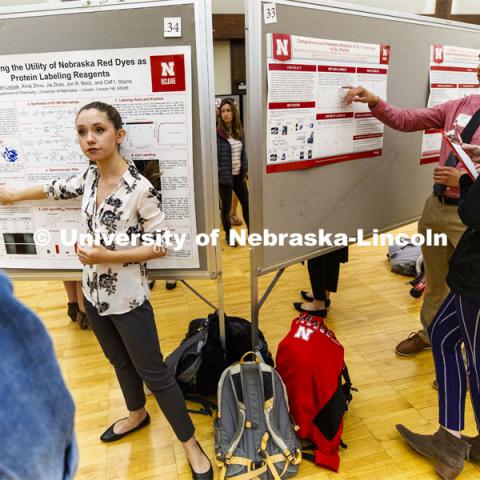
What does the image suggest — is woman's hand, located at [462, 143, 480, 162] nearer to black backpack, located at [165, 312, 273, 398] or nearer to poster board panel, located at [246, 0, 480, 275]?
poster board panel, located at [246, 0, 480, 275]

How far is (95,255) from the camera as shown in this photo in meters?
1.33

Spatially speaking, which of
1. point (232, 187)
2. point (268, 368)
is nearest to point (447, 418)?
point (268, 368)

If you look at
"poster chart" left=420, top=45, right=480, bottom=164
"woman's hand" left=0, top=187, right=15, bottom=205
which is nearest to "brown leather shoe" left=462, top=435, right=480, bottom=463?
"poster chart" left=420, top=45, right=480, bottom=164

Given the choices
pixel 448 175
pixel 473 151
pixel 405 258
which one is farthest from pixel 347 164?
pixel 405 258

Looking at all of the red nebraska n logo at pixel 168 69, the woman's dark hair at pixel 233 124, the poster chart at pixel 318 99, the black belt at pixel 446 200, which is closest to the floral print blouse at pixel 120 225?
the red nebraska n logo at pixel 168 69

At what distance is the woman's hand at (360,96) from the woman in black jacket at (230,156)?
7.84ft

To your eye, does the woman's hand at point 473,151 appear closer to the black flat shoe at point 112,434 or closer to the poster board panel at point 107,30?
the poster board panel at point 107,30

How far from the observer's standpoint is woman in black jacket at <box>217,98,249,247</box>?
4.20 m

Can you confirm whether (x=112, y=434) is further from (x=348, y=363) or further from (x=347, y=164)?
(x=347, y=164)

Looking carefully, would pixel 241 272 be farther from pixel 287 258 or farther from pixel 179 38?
pixel 179 38

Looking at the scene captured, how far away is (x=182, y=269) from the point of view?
1712 mm

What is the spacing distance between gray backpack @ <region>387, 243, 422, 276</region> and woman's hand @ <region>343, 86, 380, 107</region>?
6.60 ft

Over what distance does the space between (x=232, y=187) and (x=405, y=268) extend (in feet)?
6.48

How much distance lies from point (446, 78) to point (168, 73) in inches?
65.2
